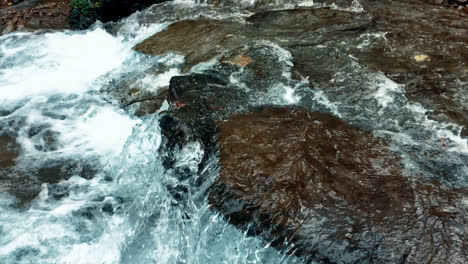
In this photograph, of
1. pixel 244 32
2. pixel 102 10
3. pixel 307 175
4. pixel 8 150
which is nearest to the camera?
pixel 307 175

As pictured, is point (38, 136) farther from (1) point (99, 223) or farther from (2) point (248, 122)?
(2) point (248, 122)

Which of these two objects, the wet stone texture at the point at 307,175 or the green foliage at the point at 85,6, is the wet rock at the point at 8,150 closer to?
the wet stone texture at the point at 307,175

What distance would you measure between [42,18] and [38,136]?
17.5 ft

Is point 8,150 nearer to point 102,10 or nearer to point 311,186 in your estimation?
point 311,186

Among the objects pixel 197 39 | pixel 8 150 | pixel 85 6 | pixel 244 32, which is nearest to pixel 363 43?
pixel 244 32

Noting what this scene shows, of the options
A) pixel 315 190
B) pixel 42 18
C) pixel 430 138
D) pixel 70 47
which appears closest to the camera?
pixel 315 190

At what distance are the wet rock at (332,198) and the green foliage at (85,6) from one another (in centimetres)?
690

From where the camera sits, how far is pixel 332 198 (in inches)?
141

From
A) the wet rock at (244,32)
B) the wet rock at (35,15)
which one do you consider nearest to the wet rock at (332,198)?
the wet rock at (244,32)

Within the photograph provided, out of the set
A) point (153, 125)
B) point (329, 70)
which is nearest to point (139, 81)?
point (153, 125)

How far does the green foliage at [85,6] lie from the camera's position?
948 cm

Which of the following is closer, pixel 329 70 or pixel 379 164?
pixel 379 164

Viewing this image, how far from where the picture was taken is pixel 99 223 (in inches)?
180

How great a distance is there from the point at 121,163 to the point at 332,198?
3130 mm
